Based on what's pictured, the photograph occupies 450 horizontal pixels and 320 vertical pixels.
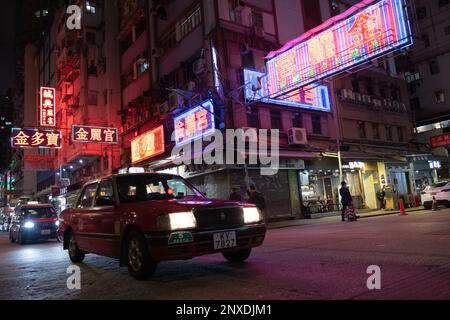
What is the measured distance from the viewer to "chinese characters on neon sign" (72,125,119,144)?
83.5 feet

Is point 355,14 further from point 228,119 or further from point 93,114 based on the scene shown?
point 93,114

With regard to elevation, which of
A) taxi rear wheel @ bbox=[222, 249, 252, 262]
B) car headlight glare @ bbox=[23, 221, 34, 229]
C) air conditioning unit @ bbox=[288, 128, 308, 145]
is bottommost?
taxi rear wheel @ bbox=[222, 249, 252, 262]

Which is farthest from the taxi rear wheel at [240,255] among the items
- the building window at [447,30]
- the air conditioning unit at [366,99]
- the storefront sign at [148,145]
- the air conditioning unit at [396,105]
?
the building window at [447,30]

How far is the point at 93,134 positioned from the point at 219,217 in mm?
22120

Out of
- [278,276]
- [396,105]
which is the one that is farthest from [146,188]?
[396,105]

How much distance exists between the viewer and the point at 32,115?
6041cm

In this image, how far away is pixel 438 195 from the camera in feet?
69.2

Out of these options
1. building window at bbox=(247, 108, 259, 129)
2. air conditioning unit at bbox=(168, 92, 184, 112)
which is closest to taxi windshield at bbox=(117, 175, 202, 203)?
building window at bbox=(247, 108, 259, 129)

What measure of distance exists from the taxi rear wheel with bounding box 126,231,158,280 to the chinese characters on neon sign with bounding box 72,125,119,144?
Result: 2059cm

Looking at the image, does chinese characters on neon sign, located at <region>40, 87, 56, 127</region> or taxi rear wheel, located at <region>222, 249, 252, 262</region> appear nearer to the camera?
taxi rear wheel, located at <region>222, 249, 252, 262</region>

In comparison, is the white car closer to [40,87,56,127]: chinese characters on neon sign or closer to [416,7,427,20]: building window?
[416,7,427,20]: building window

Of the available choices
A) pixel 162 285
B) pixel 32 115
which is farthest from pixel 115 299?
pixel 32 115

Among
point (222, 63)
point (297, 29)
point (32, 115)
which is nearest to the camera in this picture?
point (222, 63)
